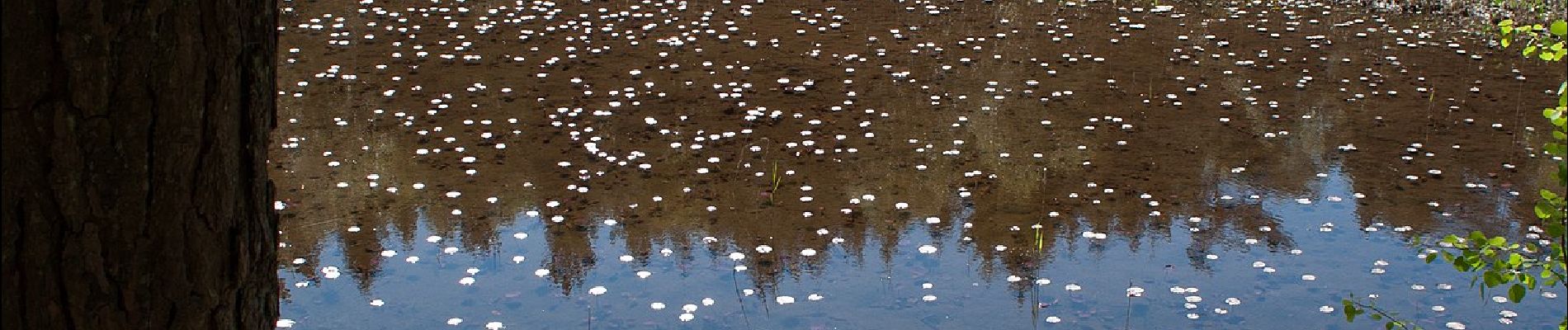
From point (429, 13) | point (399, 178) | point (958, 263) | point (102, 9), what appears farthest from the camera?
point (429, 13)

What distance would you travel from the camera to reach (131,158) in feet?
7.73

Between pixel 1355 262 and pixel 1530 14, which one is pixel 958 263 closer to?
pixel 1355 262

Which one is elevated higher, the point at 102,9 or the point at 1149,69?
the point at 102,9

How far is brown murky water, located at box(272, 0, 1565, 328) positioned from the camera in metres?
6.50

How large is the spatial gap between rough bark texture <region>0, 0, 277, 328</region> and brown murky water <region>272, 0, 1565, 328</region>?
11.8ft

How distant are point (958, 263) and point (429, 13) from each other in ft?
25.5

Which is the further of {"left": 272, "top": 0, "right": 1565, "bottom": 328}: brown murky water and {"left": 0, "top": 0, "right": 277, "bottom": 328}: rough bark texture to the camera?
{"left": 272, "top": 0, "right": 1565, "bottom": 328}: brown murky water

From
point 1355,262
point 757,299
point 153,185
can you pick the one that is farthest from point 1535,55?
point 153,185

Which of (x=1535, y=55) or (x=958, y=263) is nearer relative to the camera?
(x=958, y=263)

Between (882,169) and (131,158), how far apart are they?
248 inches

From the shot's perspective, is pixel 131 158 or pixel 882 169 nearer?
pixel 131 158

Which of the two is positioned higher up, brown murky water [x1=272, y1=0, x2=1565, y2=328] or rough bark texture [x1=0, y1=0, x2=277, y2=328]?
rough bark texture [x1=0, y1=0, x2=277, y2=328]

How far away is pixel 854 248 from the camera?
23.3ft

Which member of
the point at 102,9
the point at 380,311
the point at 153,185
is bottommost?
the point at 380,311
